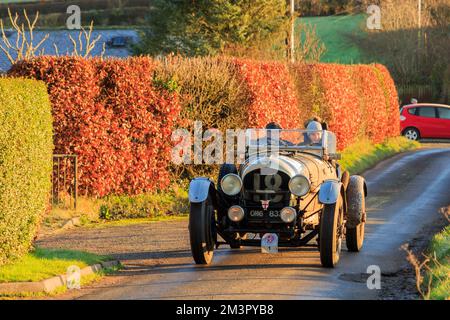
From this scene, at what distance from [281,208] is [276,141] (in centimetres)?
169

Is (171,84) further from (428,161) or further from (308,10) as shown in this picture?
(308,10)

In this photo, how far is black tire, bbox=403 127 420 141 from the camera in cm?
4747

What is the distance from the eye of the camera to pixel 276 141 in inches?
609

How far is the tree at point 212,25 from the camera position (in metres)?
42.2

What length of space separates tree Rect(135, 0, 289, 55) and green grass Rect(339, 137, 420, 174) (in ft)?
23.7

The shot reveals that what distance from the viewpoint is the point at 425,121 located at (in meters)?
47.0

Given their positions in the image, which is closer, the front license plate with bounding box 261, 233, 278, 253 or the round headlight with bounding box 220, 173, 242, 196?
the front license plate with bounding box 261, 233, 278, 253

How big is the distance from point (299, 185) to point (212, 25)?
96.4ft

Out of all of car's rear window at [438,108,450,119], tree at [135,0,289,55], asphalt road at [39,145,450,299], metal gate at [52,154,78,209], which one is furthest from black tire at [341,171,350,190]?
car's rear window at [438,108,450,119]

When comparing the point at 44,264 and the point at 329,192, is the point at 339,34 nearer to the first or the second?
the point at 329,192

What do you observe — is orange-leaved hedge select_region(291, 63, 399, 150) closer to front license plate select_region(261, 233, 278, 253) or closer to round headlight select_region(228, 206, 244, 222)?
round headlight select_region(228, 206, 244, 222)

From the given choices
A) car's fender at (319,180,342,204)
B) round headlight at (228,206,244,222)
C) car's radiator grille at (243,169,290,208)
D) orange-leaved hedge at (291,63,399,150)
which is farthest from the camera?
orange-leaved hedge at (291,63,399,150)

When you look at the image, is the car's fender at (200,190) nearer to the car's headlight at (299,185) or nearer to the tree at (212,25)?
the car's headlight at (299,185)
